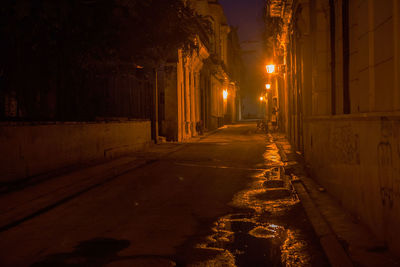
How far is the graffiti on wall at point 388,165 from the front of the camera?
4.16 meters

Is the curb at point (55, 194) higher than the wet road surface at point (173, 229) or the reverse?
higher

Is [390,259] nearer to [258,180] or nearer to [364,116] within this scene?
[364,116]

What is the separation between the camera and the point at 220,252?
4.54 meters

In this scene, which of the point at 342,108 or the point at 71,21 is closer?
the point at 342,108

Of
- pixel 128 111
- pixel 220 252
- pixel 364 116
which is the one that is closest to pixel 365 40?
pixel 364 116

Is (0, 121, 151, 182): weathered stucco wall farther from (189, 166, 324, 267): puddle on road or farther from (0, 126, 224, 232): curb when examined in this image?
(189, 166, 324, 267): puddle on road

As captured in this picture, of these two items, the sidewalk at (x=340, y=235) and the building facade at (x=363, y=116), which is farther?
the building facade at (x=363, y=116)

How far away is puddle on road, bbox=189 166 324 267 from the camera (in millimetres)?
4312

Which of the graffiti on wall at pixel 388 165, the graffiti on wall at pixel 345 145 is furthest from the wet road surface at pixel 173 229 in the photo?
the graffiti on wall at pixel 345 145

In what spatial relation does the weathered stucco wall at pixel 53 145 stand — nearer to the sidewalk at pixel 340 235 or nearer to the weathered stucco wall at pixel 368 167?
the sidewalk at pixel 340 235

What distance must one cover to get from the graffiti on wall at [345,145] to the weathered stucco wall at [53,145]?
635 centimetres

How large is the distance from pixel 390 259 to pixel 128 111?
45.4 ft

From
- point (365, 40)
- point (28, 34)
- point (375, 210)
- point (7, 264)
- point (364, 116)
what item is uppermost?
point (28, 34)

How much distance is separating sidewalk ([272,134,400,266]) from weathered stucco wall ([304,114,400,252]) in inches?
5.2
